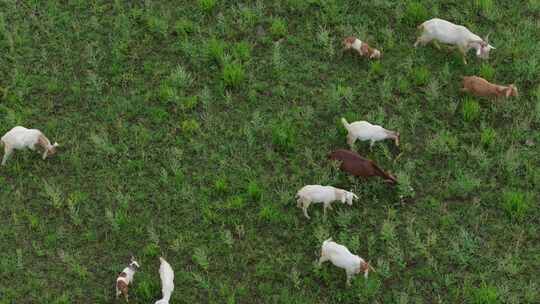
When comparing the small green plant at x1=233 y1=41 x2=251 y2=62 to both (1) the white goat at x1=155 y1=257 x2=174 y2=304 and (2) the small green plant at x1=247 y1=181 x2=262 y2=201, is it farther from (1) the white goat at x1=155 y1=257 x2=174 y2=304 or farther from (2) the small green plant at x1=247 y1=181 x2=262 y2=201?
(1) the white goat at x1=155 y1=257 x2=174 y2=304

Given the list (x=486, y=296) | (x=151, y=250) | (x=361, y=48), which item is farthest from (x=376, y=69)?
(x=151, y=250)

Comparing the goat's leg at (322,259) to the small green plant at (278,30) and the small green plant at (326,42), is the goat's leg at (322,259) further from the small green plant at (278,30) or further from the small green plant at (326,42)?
the small green plant at (278,30)

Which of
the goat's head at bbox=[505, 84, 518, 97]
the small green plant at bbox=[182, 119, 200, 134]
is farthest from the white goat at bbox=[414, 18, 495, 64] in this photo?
the small green plant at bbox=[182, 119, 200, 134]

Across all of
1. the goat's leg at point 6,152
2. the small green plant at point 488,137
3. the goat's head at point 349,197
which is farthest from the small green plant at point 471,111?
the goat's leg at point 6,152

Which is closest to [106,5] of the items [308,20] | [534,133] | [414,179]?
[308,20]

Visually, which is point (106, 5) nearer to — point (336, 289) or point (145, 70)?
point (145, 70)
